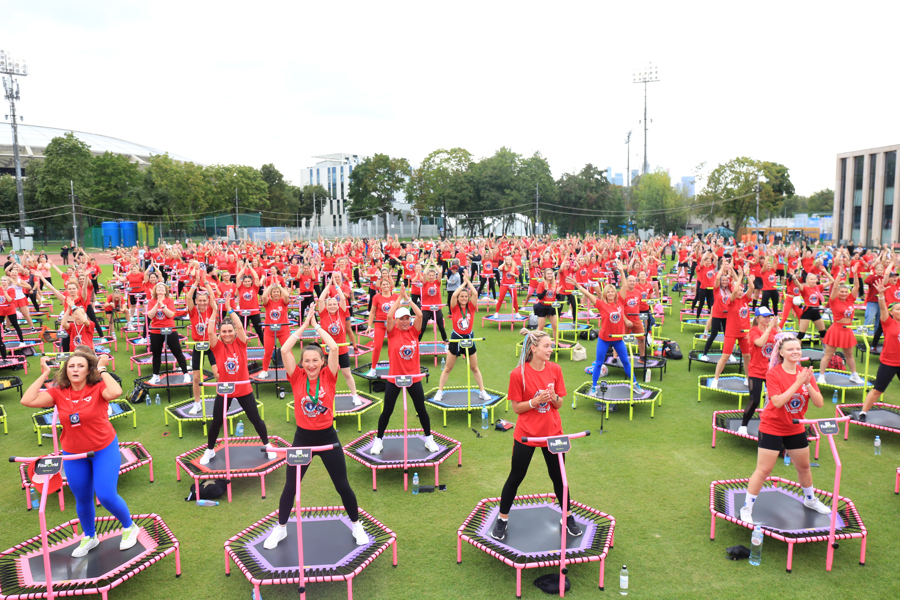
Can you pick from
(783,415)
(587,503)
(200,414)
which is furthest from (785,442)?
(200,414)

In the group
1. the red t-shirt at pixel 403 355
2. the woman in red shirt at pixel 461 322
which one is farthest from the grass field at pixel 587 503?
the red t-shirt at pixel 403 355

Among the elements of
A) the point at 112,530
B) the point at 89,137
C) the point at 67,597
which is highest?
the point at 89,137

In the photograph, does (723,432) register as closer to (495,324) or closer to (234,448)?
(234,448)

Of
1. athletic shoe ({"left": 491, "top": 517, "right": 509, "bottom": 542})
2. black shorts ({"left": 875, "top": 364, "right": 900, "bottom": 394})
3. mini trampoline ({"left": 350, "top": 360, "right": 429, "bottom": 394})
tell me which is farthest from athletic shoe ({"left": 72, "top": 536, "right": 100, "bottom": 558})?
black shorts ({"left": 875, "top": 364, "right": 900, "bottom": 394})

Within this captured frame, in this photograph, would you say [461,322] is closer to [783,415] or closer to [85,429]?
[783,415]

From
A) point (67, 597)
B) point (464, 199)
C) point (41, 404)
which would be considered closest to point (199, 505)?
point (67, 597)

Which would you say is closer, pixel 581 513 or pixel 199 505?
pixel 581 513

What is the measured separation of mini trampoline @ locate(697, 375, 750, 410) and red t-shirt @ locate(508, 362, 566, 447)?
610 cm

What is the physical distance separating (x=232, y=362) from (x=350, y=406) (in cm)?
264

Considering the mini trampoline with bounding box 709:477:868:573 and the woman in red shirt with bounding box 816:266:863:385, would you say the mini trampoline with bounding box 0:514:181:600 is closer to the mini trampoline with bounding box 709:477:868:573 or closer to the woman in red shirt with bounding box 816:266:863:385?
the mini trampoline with bounding box 709:477:868:573

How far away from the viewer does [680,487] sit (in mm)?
7504

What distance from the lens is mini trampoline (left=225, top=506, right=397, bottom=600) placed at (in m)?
5.09

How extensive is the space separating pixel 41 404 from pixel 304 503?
3193 millimetres

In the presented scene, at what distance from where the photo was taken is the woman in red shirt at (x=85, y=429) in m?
5.28
